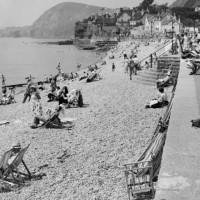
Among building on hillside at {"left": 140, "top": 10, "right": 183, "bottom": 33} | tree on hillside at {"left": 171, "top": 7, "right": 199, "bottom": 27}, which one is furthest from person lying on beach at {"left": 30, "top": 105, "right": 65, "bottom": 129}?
building on hillside at {"left": 140, "top": 10, "right": 183, "bottom": 33}

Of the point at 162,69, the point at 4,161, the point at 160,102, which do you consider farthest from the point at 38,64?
the point at 4,161

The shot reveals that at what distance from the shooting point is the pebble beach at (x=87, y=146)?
22.6 ft

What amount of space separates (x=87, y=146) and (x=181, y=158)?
4.12 m

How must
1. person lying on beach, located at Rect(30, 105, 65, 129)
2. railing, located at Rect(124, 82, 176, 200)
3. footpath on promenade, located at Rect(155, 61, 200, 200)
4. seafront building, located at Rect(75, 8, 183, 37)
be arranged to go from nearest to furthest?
footpath on promenade, located at Rect(155, 61, 200, 200)
railing, located at Rect(124, 82, 176, 200)
person lying on beach, located at Rect(30, 105, 65, 129)
seafront building, located at Rect(75, 8, 183, 37)

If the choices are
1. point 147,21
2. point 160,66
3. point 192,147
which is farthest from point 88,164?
point 147,21

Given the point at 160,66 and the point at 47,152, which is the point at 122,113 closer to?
the point at 47,152

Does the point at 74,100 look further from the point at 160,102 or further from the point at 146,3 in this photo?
the point at 146,3

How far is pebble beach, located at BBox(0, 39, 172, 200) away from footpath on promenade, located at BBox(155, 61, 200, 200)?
120 cm

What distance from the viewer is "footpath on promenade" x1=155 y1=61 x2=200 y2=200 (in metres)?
4.64

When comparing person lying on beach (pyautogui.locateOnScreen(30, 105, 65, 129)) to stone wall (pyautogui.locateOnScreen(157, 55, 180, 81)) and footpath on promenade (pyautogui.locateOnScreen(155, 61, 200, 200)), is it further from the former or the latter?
stone wall (pyautogui.locateOnScreen(157, 55, 180, 81))

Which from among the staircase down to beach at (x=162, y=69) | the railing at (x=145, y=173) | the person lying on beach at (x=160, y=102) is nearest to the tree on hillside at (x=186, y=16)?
the staircase down to beach at (x=162, y=69)

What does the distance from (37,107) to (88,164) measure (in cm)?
478

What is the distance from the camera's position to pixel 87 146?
30.9 feet

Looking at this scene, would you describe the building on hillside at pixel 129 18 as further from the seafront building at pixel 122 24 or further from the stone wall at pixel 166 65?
the stone wall at pixel 166 65
